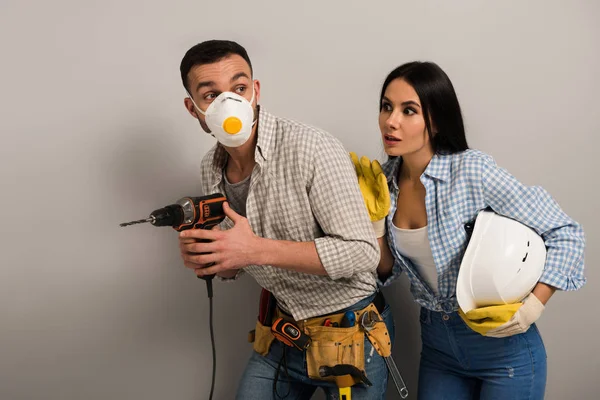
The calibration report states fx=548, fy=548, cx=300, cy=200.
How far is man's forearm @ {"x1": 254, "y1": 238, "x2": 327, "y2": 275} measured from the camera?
1.32m

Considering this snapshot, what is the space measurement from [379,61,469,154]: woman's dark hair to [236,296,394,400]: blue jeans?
1.61 ft

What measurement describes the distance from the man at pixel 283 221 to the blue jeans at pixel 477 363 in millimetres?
175

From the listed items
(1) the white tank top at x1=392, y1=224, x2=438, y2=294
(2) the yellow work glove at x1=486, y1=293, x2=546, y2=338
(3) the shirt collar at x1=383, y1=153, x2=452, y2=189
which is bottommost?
(2) the yellow work glove at x1=486, y1=293, x2=546, y2=338

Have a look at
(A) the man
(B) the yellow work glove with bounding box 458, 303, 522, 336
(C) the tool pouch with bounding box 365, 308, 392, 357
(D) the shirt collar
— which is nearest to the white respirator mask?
(A) the man

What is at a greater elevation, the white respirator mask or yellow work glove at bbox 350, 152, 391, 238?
the white respirator mask

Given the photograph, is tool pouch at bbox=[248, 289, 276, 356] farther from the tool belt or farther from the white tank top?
the white tank top

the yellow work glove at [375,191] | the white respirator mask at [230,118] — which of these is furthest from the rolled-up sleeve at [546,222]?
the white respirator mask at [230,118]

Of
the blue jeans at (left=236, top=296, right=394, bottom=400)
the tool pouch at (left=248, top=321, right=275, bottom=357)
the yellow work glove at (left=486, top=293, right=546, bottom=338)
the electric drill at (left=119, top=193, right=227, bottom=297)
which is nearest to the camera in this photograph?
the electric drill at (left=119, top=193, right=227, bottom=297)

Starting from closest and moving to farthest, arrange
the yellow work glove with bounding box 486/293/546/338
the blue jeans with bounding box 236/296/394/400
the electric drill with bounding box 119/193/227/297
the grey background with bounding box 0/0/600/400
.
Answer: the electric drill with bounding box 119/193/227/297 → the yellow work glove with bounding box 486/293/546/338 → the blue jeans with bounding box 236/296/394/400 → the grey background with bounding box 0/0/600/400

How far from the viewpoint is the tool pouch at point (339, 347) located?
56.7 inches

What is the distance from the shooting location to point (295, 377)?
61.7 inches

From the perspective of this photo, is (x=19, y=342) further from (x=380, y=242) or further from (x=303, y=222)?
(x=380, y=242)

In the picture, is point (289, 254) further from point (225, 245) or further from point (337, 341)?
point (337, 341)

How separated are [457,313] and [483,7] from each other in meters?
1.01
